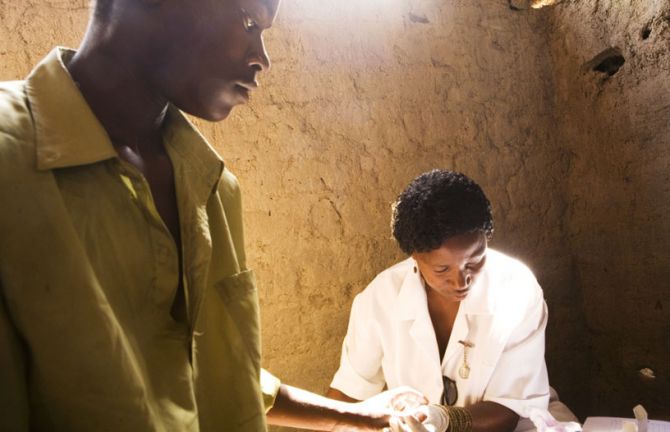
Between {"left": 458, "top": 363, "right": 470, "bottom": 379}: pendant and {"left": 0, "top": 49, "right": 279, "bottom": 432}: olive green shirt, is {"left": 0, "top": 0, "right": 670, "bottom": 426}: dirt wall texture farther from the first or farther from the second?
{"left": 0, "top": 49, "right": 279, "bottom": 432}: olive green shirt

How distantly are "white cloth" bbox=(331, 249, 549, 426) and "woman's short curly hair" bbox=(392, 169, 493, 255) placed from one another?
271 millimetres

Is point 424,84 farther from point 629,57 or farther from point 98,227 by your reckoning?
point 98,227

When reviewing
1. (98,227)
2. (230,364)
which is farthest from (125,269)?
(230,364)

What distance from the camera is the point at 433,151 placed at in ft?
8.36

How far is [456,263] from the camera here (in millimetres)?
1819

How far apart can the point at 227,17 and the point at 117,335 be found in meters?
0.56

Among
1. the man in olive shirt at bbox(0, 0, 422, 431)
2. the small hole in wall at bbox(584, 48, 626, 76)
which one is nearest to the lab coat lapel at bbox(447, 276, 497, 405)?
the man in olive shirt at bbox(0, 0, 422, 431)

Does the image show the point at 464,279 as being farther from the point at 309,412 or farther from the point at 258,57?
the point at 258,57

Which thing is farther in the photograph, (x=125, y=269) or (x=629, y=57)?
(x=629, y=57)

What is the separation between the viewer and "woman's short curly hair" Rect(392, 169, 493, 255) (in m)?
1.81

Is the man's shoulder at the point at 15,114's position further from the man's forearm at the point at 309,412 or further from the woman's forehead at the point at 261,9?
the man's forearm at the point at 309,412

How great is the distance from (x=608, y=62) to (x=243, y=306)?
2.32 meters

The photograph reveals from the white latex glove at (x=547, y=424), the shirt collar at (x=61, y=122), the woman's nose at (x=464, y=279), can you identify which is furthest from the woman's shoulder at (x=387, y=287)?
the shirt collar at (x=61, y=122)

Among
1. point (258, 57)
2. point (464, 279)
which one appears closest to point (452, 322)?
point (464, 279)
